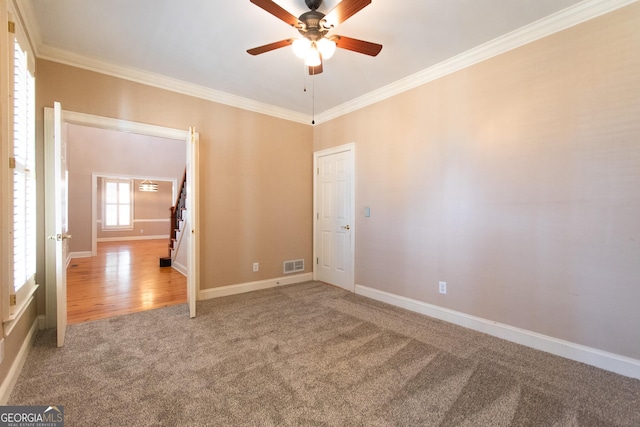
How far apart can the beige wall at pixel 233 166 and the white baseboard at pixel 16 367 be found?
1630mm

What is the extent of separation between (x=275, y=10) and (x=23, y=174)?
7.65 ft

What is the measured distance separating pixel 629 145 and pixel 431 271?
1914 mm

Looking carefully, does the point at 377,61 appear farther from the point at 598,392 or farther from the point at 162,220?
the point at 162,220

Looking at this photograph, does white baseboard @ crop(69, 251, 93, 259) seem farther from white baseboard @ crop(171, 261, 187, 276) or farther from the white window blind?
the white window blind

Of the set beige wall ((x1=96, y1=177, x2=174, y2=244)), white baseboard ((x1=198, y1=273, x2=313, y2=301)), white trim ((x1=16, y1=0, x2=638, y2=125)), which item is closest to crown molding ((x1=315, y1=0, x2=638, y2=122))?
white trim ((x1=16, y1=0, x2=638, y2=125))

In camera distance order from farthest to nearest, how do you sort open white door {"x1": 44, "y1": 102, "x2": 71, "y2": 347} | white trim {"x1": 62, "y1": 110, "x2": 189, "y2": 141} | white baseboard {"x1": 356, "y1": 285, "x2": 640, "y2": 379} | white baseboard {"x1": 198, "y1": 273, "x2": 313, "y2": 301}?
Result: white baseboard {"x1": 198, "y1": 273, "x2": 313, "y2": 301}, white trim {"x1": 62, "y1": 110, "x2": 189, "y2": 141}, open white door {"x1": 44, "y1": 102, "x2": 71, "y2": 347}, white baseboard {"x1": 356, "y1": 285, "x2": 640, "y2": 379}

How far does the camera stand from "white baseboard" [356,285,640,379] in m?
2.05

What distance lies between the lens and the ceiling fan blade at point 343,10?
68.1 inches

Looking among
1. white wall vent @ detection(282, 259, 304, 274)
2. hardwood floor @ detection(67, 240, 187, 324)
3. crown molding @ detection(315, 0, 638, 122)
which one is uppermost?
crown molding @ detection(315, 0, 638, 122)

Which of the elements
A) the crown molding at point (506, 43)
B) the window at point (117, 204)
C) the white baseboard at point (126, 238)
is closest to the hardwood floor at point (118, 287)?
the white baseboard at point (126, 238)

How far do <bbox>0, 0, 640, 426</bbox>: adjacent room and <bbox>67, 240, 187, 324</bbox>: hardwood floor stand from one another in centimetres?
19

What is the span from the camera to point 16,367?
6.40ft

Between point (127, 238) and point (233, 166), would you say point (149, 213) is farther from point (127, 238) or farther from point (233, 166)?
point (233, 166)

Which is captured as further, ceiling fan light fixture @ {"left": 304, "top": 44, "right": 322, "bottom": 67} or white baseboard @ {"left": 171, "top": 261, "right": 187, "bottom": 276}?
white baseboard @ {"left": 171, "top": 261, "right": 187, "bottom": 276}
